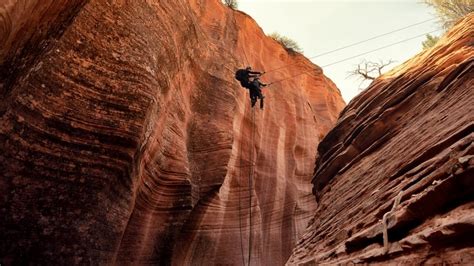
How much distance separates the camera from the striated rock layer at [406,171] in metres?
3.76

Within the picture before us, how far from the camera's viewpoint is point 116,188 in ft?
25.5

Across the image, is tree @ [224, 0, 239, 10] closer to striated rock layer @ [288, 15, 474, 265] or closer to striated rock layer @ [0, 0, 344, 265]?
striated rock layer @ [0, 0, 344, 265]

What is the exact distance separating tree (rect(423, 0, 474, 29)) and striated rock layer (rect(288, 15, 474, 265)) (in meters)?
5.80

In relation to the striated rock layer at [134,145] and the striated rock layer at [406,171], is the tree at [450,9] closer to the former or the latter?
the striated rock layer at [406,171]

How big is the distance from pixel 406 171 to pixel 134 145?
5475 millimetres

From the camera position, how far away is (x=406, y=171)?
17.6ft

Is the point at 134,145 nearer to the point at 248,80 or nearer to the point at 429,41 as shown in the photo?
the point at 248,80

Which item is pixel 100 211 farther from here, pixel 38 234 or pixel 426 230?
pixel 426 230

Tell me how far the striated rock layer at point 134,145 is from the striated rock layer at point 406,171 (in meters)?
4.27

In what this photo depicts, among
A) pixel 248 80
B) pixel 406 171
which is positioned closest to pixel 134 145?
pixel 406 171

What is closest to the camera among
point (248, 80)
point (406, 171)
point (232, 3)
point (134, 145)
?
point (406, 171)

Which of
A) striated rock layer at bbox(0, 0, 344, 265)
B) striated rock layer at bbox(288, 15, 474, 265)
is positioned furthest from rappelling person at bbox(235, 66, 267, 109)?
striated rock layer at bbox(288, 15, 474, 265)

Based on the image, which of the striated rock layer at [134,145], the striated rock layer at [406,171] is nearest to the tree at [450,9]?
the striated rock layer at [406,171]

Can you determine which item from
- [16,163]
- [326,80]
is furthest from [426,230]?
[326,80]
